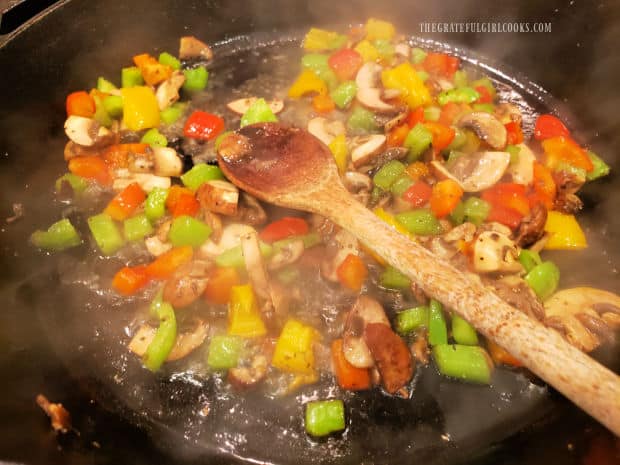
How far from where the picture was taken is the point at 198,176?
2.86m

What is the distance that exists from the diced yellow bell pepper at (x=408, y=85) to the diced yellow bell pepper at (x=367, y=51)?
341 millimetres

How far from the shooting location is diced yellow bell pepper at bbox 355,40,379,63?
3613 mm

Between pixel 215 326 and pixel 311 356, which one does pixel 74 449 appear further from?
→ pixel 311 356

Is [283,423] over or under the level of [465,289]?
under

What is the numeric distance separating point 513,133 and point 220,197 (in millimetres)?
2090

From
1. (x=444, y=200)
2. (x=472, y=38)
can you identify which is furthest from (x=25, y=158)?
(x=472, y=38)

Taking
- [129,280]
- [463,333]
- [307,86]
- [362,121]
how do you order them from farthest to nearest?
[307,86] < [362,121] < [129,280] < [463,333]

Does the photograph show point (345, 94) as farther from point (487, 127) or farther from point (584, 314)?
point (584, 314)

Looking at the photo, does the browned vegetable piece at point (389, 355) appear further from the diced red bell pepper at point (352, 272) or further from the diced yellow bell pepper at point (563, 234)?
the diced yellow bell pepper at point (563, 234)

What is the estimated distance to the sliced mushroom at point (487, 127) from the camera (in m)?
2.94

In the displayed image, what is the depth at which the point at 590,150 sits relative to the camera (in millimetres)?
3250

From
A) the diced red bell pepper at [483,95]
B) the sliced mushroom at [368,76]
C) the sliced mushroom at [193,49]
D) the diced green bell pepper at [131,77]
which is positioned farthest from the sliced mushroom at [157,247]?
the diced red bell pepper at [483,95]

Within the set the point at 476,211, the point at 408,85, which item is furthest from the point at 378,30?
the point at 476,211

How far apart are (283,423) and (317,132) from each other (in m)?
1.85
